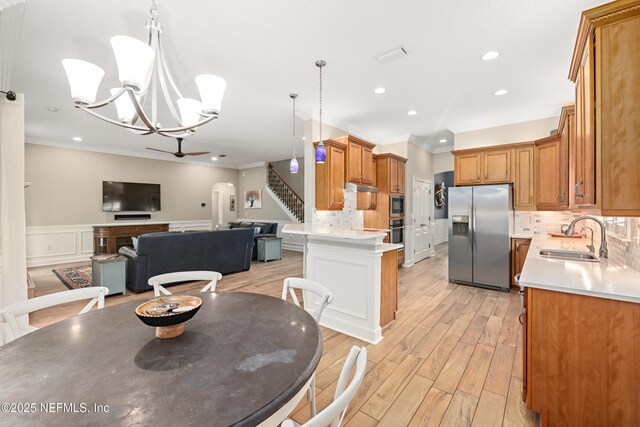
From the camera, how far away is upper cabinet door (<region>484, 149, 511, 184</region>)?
4.36 m

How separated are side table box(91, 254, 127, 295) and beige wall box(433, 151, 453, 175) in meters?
7.12

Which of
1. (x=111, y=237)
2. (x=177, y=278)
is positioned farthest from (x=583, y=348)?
(x=111, y=237)

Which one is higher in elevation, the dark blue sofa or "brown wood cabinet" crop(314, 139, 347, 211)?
"brown wood cabinet" crop(314, 139, 347, 211)

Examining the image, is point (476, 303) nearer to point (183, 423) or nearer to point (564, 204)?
point (564, 204)

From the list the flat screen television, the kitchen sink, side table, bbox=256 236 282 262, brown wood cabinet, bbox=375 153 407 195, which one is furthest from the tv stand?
the kitchen sink

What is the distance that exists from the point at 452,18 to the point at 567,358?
254 centimetres

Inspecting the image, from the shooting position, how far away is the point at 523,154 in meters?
4.25

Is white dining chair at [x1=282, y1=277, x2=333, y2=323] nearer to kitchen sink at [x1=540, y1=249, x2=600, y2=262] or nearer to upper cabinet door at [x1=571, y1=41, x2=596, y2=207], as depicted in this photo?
upper cabinet door at [x1=571, y1=41, x2=596, y2=207]

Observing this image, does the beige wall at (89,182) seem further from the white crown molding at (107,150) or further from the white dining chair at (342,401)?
the white dining chair at (342,401)

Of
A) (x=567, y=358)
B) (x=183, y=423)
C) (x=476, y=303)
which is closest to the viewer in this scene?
(x=183, y=423)

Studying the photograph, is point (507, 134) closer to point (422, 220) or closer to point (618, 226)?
point (422, 220)

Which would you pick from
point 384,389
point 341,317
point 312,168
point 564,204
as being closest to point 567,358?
point 384,389

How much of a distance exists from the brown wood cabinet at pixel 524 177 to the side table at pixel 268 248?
506cm

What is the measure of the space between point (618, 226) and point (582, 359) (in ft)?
5.14
